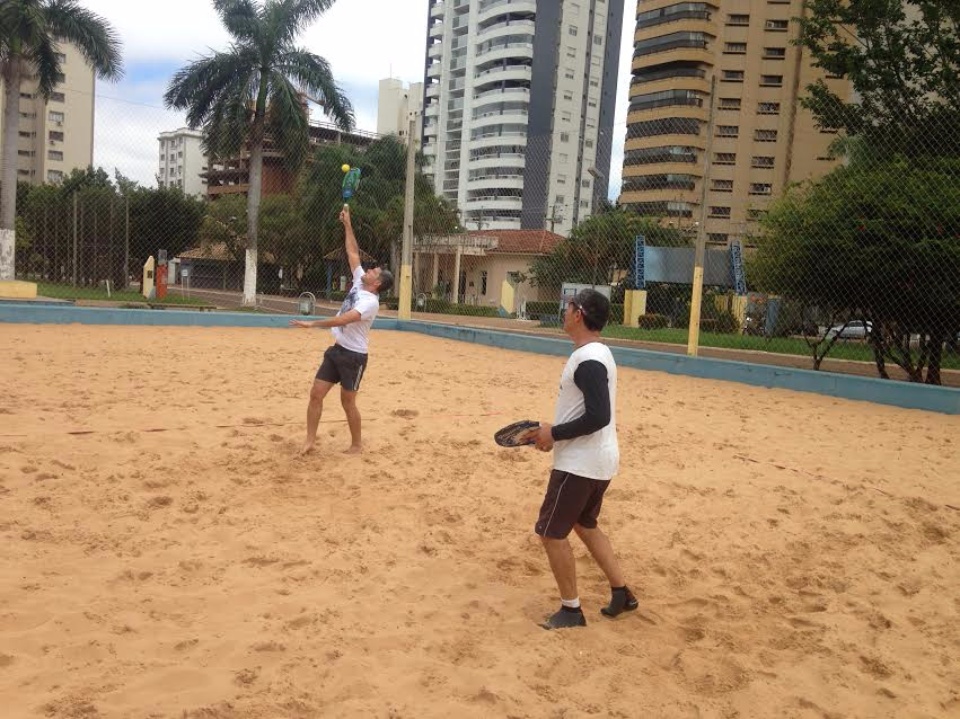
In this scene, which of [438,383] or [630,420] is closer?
[630,420]

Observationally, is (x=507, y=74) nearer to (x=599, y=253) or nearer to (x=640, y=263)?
(x=599, y=253)

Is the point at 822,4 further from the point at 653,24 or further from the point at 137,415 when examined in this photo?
the point at 653,24

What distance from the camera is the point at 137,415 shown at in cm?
623

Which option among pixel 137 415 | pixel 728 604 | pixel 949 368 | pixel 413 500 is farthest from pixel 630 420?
pixel 949 368

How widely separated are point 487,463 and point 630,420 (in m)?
2.33

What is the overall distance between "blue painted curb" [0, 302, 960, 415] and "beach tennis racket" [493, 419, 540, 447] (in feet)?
25.9

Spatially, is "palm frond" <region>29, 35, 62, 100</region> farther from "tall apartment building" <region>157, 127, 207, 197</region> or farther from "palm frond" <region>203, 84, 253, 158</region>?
"palm frond" <region>203, 84, 253, 158</region>

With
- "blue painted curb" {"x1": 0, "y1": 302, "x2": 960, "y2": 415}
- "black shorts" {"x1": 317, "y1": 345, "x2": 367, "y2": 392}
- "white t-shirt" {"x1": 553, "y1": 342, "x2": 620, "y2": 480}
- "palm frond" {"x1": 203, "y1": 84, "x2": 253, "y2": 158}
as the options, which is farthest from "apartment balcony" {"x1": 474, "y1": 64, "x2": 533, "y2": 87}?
"white t-shirt" {"x1": 553, "y1": 342, "x2": 620, "y2": 480}

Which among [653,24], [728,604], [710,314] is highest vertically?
[653,24]

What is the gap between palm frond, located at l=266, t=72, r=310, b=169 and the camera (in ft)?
76.6

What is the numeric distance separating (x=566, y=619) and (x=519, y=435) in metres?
0.81

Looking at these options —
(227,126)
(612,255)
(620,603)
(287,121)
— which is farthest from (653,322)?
(620,603)

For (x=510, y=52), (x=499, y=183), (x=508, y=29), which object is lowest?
(x=499, y=183)

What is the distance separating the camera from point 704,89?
59.5 m
